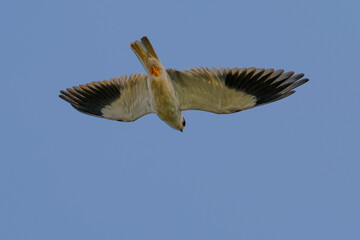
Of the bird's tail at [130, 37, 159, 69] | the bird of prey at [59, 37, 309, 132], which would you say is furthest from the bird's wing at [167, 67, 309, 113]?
the bird's tail at [130, 37, 159, 69]

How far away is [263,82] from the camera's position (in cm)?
945

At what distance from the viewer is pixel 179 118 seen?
380 inches

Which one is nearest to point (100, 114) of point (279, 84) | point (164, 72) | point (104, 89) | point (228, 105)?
point (104, 89)

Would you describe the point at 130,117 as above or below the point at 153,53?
below

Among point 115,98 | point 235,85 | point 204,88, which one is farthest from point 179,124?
point 115,98

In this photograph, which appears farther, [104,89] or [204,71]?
[104,89]

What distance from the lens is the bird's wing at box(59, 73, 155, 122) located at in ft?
32.8

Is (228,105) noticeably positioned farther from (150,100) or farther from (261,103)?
(150,100)

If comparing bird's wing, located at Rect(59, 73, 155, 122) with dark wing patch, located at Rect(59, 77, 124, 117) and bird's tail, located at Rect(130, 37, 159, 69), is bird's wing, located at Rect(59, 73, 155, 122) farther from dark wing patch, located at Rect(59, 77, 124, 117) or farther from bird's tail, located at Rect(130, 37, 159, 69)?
bird's tail, located at Rect(130, 37, 159, 69)

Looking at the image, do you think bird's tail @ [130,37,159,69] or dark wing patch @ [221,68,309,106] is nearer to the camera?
dark wing patch @ [221,68,309,106]

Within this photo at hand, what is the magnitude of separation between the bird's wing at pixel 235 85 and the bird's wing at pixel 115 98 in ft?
2.20

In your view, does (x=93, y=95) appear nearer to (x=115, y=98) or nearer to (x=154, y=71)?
(x=115, y=98)

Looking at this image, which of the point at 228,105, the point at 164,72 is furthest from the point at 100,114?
the point at 228,105

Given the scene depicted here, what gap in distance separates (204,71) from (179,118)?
834 millimetres
